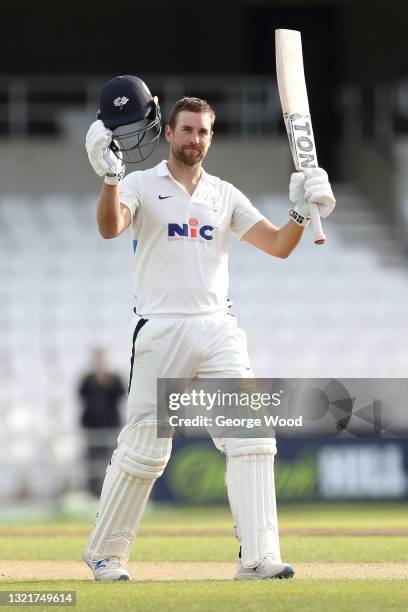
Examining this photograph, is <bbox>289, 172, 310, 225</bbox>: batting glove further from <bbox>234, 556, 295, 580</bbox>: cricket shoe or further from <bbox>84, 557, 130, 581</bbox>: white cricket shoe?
<bbox>84, 557, 130, 581</bbox>: white cricket shoe

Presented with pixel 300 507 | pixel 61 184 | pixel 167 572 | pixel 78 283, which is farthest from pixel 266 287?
pixel 167 572

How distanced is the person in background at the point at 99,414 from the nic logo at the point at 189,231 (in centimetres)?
659

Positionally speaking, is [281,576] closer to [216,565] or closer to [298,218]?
[216,565]

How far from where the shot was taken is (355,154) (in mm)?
17969

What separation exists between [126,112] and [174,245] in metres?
0.56

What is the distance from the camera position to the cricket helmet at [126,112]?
5.55 meters

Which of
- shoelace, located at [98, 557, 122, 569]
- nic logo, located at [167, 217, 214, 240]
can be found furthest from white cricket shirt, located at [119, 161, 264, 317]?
shoelace, located at [98, 557, 122, 569]

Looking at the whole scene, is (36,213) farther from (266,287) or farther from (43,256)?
(266,287)

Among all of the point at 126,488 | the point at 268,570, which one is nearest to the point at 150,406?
the point at 126,488

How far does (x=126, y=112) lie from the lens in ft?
18.3

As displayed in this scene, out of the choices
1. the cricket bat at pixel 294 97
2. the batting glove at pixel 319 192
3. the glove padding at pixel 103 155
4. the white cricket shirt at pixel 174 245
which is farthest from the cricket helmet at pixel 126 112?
the batting glove at pixel 319 192

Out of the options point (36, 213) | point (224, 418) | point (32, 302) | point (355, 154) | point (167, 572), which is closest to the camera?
point (224, 418)

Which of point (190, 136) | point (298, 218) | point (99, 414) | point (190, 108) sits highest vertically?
point (190, 108)

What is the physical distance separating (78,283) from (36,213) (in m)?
1.50
